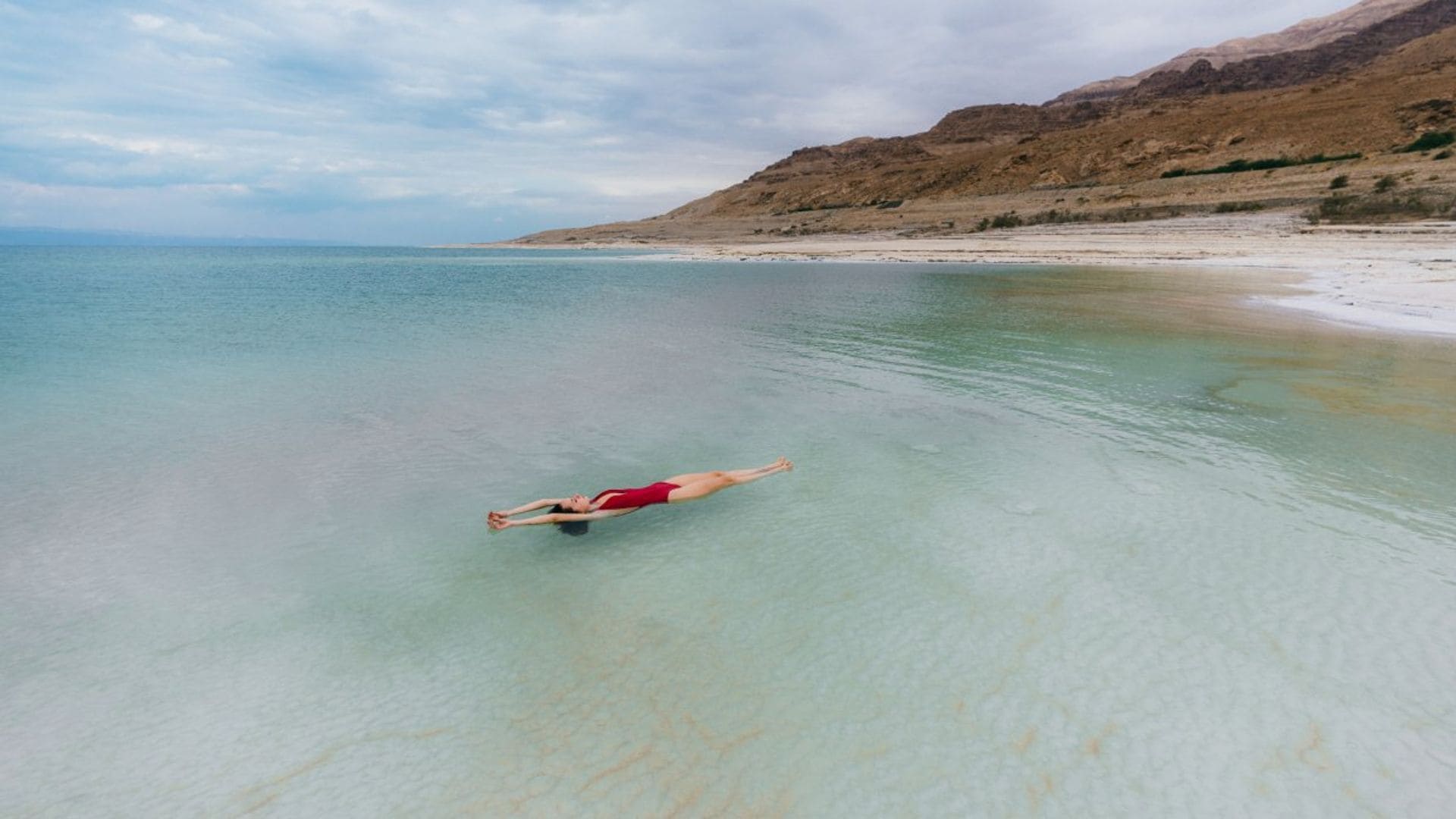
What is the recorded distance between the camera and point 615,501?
324 inches

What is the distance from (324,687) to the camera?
17.8 ft

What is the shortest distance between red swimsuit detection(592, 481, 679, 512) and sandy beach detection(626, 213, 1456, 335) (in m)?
23.4

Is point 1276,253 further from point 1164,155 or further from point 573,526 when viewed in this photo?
point 573,526

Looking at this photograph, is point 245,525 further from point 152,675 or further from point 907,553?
point 907,553

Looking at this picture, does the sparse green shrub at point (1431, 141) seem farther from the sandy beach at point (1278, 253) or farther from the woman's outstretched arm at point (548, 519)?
the woman's outstretched arm at point (548, 519)

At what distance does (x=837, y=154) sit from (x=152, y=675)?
178931mm

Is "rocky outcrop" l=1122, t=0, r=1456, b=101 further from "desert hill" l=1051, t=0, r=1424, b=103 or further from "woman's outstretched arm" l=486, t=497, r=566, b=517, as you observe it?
"woman's outstretched arm" l=486, t=497, r=566, b=517

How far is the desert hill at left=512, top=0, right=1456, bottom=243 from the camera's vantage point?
60.1 meters

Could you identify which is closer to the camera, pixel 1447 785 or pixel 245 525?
pixel 1447 785

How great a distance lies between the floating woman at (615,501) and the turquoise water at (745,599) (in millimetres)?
259

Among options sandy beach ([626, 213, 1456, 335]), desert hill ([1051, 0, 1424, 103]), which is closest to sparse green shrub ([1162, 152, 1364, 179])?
sandy beach ([626, 213, 1456, 335])

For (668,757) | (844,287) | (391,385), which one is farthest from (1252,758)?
(844,287)

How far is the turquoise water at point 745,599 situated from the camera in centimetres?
456

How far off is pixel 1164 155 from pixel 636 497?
9091 cm
